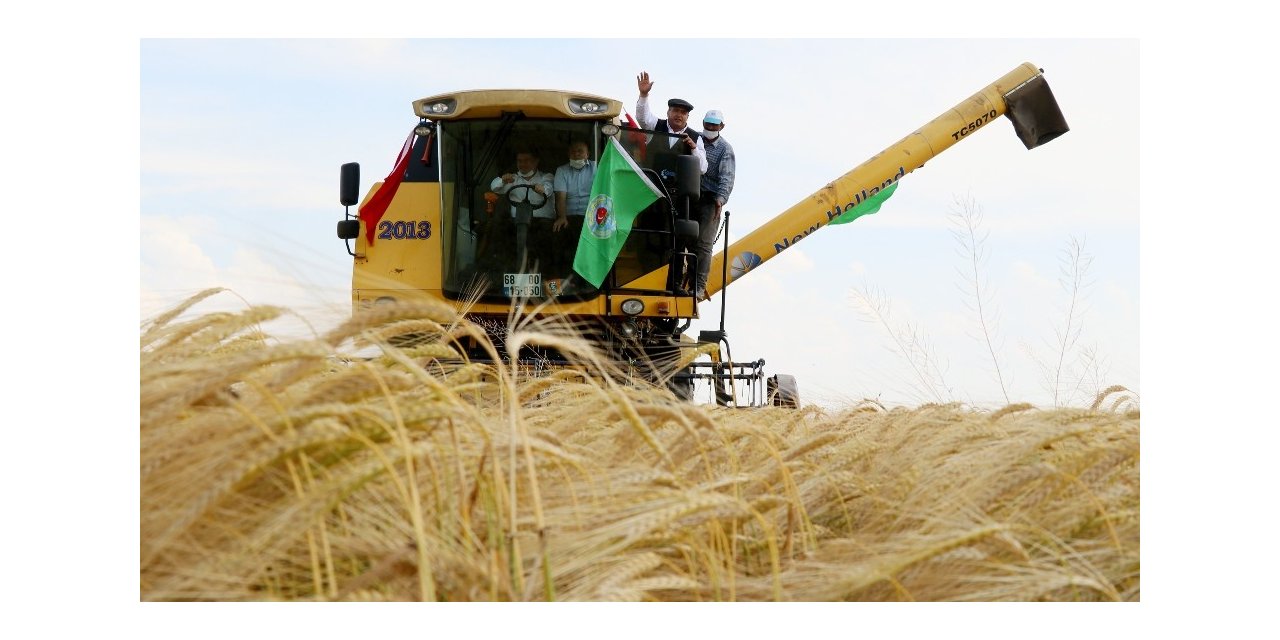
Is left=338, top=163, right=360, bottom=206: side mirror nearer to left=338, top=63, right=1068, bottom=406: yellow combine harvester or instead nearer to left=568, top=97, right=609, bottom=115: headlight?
left=338, top=63, right=1068, bottom=406: yellow combine harvester

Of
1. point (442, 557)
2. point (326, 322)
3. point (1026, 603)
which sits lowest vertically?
point (1026, 603)

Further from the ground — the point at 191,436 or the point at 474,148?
the point at 474,148

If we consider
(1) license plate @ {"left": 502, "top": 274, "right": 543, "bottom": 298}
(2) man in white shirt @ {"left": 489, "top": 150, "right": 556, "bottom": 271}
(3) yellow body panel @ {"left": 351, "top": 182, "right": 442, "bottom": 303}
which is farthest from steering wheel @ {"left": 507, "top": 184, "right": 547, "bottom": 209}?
(3) yellow body panel @ {"left": 351, "top": 182, "right": 442, "bottom": 303}

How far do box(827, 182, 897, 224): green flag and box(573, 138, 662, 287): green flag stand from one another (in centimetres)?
260

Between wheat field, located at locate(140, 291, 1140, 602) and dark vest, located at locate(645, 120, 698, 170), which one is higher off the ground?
dark vest, located at locate(645, 120, 698, 170)

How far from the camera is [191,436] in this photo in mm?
2072

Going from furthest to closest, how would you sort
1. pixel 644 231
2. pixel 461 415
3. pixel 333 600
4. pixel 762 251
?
pixel 762 251, pixel 644 231, pixel 461 415, pixel 333 600

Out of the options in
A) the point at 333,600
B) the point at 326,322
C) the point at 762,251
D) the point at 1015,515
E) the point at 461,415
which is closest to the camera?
the point at 333,600

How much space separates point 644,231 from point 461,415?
5918mm

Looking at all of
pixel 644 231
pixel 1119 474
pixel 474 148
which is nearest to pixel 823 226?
pixel 644 231

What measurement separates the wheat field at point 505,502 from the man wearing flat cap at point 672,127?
18.3ft

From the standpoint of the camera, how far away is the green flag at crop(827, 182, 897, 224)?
32.7ft

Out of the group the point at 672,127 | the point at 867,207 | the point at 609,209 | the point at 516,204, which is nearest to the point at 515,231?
the point at 516,204

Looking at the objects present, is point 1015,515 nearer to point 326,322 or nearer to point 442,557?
point 442,557
